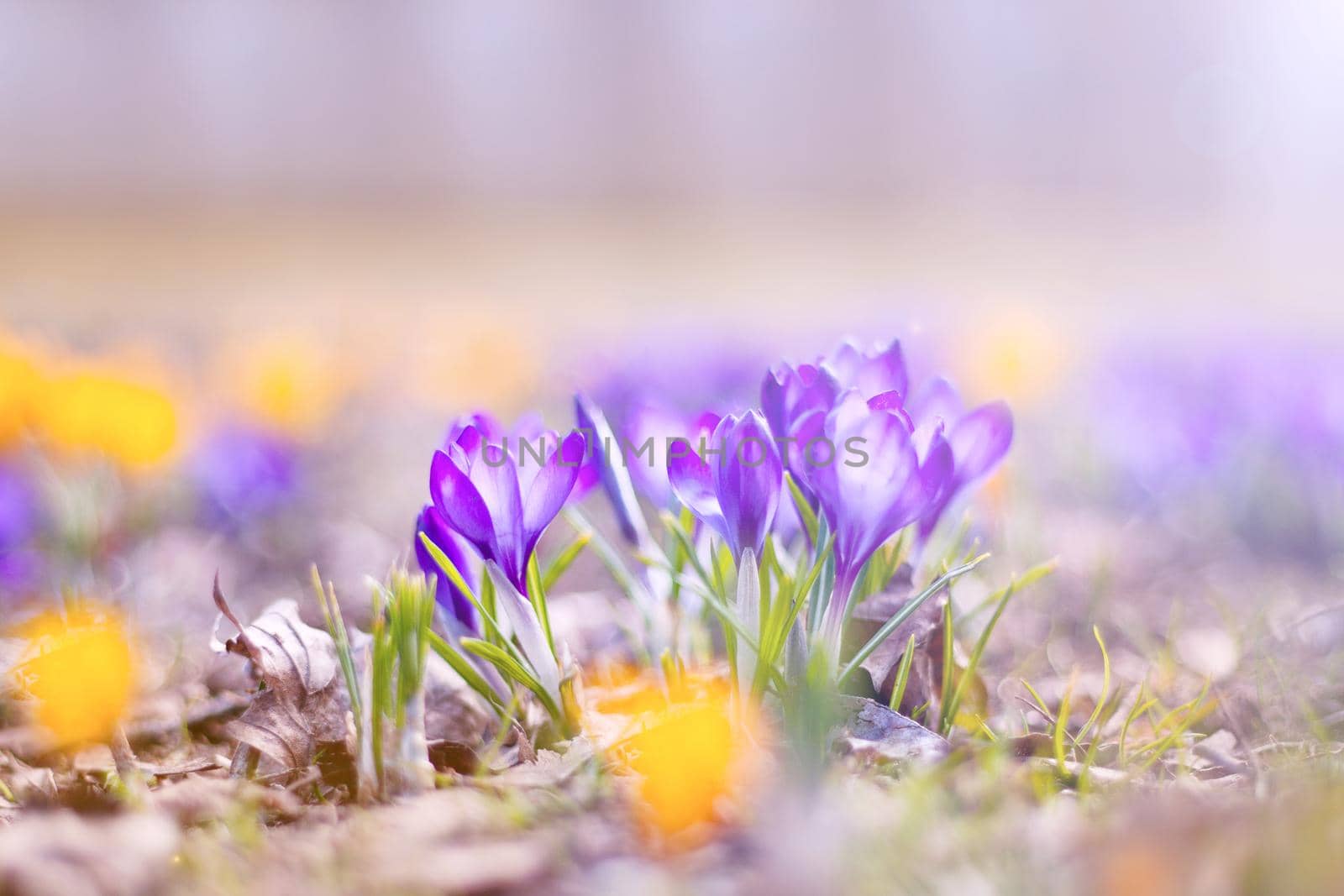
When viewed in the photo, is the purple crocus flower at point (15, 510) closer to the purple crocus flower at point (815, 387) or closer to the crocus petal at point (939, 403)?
the purple crocus flower at point (815, 387)

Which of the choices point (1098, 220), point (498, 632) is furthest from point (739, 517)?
point (1098, 220)

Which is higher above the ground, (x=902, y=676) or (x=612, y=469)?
(x=612, y=469)

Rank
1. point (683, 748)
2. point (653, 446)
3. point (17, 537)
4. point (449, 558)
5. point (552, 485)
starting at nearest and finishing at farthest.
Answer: point (683, 748) < point (552, 485) < point (449, 558) < point (653, 446) < point (17, 537)

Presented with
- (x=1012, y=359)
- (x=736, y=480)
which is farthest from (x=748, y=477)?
(x=1012, y=359)

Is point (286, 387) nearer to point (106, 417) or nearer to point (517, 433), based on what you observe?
point (106, 417)

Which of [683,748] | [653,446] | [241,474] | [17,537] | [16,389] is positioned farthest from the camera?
[241,474]

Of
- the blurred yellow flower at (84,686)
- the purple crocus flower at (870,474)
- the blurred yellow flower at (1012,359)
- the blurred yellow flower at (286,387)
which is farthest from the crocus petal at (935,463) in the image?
the blurred yellow flower at (1012,359)
